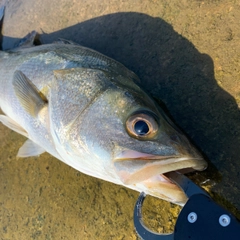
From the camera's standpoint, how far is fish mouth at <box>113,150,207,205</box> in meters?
1.61

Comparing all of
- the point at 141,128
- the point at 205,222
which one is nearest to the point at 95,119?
the point at 141,128

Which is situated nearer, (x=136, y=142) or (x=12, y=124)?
(x=136, y=142)

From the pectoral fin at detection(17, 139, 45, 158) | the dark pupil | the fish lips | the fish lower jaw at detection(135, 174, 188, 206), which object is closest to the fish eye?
the dark pupil

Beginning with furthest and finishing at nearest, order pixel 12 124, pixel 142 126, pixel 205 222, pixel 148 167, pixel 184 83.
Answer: pixel 12 124, pixel 184 83, pixel 142 126, pixel 148 167, pixel 205 222

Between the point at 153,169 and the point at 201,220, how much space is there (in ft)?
1.10

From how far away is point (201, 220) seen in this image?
152 cm


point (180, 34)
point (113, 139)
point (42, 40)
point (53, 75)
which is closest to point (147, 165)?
point (113, 139)

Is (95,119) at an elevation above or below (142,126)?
below

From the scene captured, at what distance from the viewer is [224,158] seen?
197 centimetres

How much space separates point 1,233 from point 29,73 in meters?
1.70

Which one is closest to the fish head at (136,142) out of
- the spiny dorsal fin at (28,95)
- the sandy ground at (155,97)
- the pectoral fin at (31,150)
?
the sandy ground at (155,97)

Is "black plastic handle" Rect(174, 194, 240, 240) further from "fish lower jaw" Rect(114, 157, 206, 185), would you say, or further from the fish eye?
the fish eye

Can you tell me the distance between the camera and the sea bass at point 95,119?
1667mm

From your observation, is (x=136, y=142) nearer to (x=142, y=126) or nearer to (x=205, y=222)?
(x=142, y=126)
